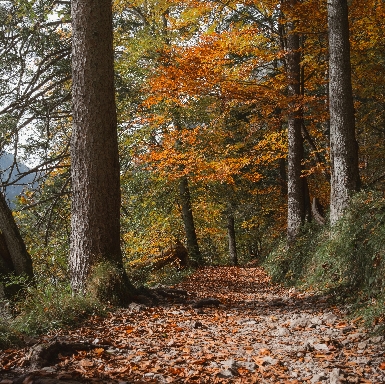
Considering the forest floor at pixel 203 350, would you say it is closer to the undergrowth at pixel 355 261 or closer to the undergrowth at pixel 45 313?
the undergrowth at pixel 45 313

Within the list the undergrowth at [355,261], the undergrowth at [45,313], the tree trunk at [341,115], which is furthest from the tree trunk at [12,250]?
the tree trunk at [341,115]

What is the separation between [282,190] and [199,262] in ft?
19.3

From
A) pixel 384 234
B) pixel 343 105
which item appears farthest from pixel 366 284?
pixel 343 105

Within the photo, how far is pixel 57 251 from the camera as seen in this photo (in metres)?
9.75

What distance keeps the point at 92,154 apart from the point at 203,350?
3370 millimetres

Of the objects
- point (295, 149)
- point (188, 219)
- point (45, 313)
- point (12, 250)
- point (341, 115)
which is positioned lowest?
point (45, 313)

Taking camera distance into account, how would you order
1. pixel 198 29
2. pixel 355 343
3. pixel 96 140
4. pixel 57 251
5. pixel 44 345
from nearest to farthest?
pixel 44 345 → pixel 355 343 → pixel 96 140 → pixel 57 251 → pixel 198 29

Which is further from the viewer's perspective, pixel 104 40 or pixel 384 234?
pixel 104 40

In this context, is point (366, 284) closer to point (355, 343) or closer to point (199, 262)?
point (355, 343)

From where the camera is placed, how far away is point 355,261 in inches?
262

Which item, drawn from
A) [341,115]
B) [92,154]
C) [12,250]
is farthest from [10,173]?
[341,115]

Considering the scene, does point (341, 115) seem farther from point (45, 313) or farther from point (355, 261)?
point (45, 313)

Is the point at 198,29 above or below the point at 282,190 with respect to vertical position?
above

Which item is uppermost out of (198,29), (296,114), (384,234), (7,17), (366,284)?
(198,29)
